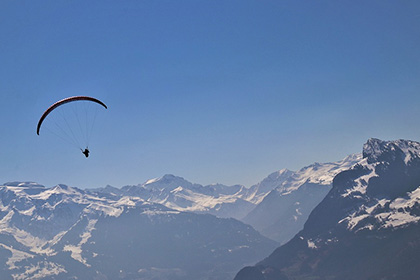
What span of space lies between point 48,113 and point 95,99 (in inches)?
524

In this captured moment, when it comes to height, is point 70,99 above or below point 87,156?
above

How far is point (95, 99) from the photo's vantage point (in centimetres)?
11475

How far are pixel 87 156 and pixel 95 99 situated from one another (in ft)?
54.2

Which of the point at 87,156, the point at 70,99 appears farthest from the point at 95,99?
the point at 87,156

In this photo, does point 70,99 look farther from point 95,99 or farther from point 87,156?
point 87,156

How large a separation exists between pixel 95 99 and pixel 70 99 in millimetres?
7177

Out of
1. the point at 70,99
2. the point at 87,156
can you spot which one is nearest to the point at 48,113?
the point at 70,99

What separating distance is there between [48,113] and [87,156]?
15817 mm

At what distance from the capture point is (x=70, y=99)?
115m

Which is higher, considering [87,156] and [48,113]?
[48,113]

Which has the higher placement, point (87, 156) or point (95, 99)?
point (95, 99)

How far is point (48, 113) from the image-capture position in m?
114

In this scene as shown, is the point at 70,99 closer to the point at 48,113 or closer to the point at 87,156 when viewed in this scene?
the point at 48,113
